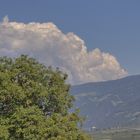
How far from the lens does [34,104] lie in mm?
41781

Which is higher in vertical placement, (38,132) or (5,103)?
(5,103)

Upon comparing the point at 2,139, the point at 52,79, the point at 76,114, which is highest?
the point at 52,79

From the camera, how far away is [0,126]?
3844 cm

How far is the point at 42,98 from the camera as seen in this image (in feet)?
139

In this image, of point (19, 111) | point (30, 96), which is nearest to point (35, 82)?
point (30, 96)

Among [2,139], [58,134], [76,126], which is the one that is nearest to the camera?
[2,139]

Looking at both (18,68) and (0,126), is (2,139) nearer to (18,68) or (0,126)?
(0,126)

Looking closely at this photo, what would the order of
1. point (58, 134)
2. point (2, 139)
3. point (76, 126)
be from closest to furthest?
point (2, 139), point (58, 134), point (76, 126)

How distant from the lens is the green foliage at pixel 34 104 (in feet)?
128

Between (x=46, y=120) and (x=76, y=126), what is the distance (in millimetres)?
4631

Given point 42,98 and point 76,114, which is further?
point 76,114

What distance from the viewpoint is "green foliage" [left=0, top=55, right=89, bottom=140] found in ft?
Answer: 128

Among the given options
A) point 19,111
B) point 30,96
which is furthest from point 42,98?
point 19,111

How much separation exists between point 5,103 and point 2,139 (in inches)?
163
